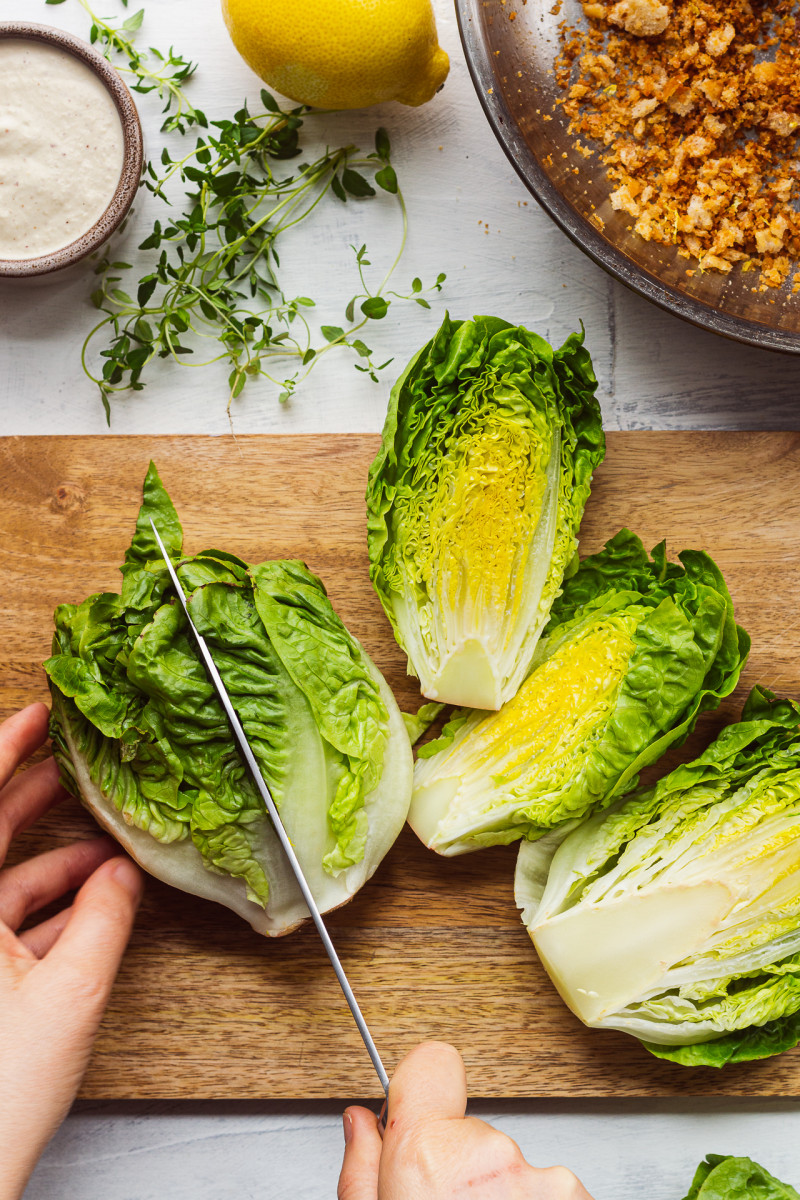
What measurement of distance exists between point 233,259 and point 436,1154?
6.05 feet

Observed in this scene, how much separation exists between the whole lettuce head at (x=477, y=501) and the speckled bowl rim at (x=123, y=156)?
27.2 inches

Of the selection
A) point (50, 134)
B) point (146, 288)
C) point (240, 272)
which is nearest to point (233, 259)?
point (240, 272)

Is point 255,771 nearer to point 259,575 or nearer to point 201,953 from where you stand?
point 259,575

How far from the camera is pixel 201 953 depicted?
2.01m

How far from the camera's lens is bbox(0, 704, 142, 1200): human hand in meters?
1.65

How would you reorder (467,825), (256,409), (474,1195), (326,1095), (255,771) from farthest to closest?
(256,409), (326,1095), (467,825), (255,771), (474,1195)

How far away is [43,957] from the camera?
1.80 metres

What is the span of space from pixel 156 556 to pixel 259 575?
215mm

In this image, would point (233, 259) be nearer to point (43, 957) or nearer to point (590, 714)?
point (590, 714)

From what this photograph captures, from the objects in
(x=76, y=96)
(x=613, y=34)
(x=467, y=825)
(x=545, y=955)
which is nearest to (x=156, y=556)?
(x=467, y=825)

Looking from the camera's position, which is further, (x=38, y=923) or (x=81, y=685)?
(x=38, y=923)

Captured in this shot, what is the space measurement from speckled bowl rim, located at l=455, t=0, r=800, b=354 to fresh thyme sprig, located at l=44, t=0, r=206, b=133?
0.65m

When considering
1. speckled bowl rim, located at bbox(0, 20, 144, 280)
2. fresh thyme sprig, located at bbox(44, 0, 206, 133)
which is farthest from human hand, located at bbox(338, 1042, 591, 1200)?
fresh thyme sprig, located at bbox(44, 0, 206, 133)

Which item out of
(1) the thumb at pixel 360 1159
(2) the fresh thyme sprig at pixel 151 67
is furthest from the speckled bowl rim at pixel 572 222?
(1) the thumb at pixel 360 1159
